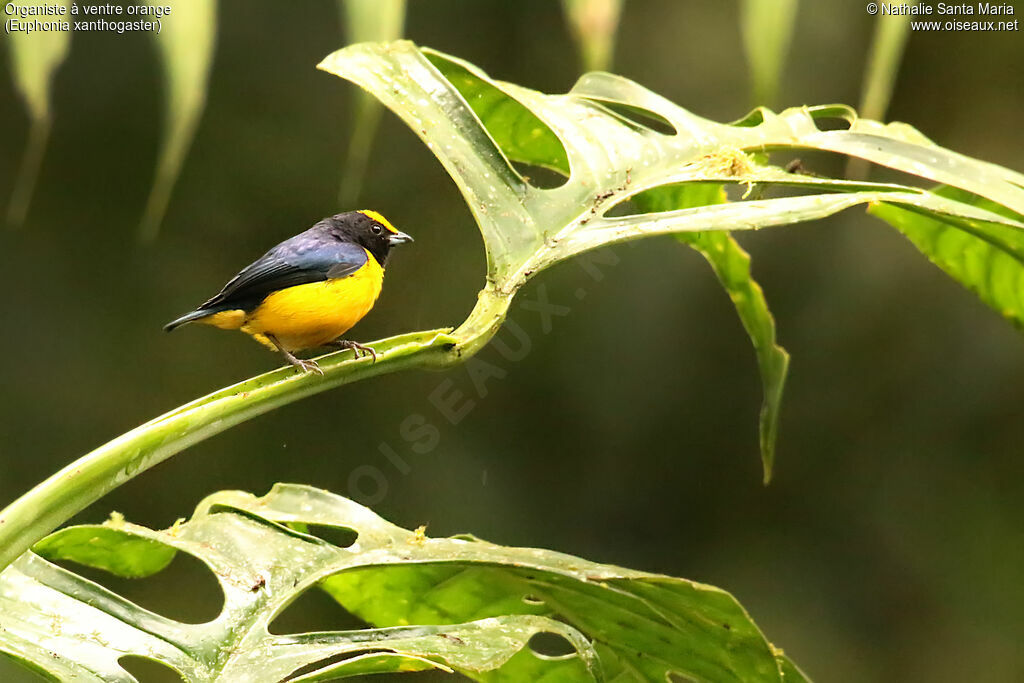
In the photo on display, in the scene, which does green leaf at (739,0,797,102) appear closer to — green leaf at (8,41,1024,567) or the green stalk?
green leaf at (8,41,1024,567)

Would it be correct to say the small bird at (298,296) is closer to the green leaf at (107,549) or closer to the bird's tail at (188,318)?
the bird's tail at (188,318)

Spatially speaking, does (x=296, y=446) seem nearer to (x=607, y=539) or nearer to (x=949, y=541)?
(x=607, y=539)

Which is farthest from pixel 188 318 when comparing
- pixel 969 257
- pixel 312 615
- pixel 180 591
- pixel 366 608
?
pixel 180 591

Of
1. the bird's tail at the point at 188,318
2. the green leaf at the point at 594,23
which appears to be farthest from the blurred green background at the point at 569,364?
the green leaf at the point at 594,23

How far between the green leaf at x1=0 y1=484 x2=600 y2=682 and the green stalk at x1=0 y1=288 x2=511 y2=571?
130 millimetres

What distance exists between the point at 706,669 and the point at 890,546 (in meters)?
2.34

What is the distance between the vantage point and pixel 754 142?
1036mm

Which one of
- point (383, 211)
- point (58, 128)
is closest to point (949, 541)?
point (383, 211)

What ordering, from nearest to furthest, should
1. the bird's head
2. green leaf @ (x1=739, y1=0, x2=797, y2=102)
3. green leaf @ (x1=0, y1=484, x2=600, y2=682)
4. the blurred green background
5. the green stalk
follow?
1. the green stalk
2. green leaf @ (x1=0, y1=484, x2=600, y2=682)
3. green leaf @ (x1=739, y1=0, x2=797, y2=102)
4. the bird's head
5. the blurred green background

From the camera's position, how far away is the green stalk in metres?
0.64

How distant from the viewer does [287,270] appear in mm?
1212

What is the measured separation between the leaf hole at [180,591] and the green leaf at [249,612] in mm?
2123

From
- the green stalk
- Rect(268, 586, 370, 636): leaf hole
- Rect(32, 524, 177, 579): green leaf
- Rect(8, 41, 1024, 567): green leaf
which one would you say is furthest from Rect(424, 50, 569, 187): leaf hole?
Rect(268, 586, 370, 636): leaf hole

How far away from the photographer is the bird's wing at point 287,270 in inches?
47.1
